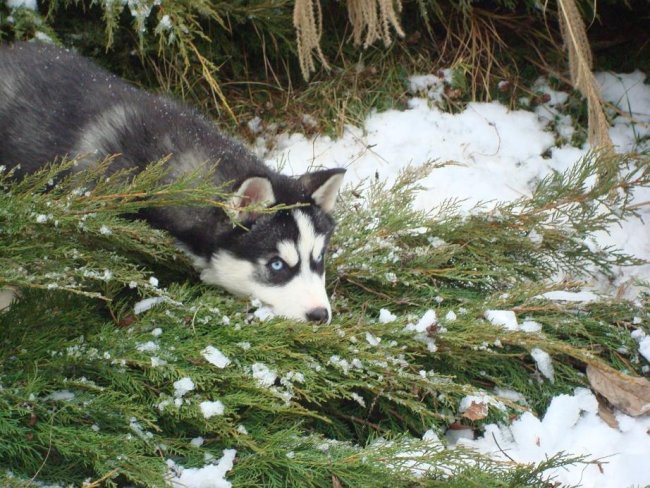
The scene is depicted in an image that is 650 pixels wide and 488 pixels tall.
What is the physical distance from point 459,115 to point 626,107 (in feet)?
4.01

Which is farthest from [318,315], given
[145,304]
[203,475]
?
[203,475]

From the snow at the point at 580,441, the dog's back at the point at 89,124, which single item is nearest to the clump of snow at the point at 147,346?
the dog's back at the point at 89,124

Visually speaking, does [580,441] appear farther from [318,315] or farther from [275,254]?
[275,254]

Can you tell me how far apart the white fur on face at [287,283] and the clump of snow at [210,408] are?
29.9 inches

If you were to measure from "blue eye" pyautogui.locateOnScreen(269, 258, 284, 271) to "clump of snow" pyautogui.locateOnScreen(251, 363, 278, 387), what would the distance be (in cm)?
73

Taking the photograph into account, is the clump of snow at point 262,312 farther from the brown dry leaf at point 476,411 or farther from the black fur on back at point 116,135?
the brown dry leaf at point 476,411

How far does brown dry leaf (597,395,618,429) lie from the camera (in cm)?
365

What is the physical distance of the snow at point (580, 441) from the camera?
133 inches

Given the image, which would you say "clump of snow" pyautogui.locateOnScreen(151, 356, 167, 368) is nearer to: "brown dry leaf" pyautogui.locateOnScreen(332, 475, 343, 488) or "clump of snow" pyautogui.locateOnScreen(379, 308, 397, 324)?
"brown dry leaf" pyautogui.locateOnScreen(332, 475, 343, 488)

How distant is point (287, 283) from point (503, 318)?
962mm

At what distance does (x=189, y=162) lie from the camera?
12.7 feet

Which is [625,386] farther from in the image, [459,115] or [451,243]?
[459,115]

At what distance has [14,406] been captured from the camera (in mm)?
2641

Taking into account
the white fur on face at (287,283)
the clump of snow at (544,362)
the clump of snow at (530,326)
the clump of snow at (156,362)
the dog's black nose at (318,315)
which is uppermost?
the clump of snow at (156,362)
